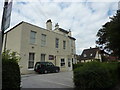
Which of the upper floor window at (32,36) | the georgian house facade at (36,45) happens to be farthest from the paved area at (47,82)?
the upper floor window at (32,36)

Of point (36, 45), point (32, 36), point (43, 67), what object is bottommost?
point (43, 67)

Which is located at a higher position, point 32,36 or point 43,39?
point 32,36

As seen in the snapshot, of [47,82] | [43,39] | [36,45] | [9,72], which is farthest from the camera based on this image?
[43,39]

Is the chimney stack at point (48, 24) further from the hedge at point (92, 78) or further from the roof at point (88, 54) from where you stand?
the roof at point (88, 54)

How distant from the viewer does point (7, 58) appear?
14.1ft

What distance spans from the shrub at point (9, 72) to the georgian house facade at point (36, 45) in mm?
8894

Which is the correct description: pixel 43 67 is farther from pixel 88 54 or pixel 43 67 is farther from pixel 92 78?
pixel 88 54

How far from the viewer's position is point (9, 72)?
412 cm

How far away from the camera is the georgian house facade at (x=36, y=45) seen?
15.6 metres

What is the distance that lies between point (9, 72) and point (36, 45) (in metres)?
13.3

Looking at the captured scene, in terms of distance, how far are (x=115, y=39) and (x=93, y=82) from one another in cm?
438

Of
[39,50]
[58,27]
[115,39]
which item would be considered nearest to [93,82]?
[115,39]

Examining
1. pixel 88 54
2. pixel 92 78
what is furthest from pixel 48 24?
pixel 88 54

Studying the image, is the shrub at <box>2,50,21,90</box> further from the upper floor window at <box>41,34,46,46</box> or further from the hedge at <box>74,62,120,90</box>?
the upper floor window at <box>41,34,46,46</box>
